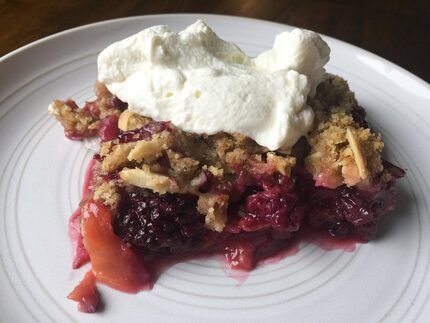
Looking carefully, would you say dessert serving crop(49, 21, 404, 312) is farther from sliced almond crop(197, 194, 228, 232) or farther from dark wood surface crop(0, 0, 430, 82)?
dark wood surface crop(0, 0, 430, 82)

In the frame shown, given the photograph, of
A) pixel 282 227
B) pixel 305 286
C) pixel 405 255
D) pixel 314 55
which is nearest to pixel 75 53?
pixel 314 55

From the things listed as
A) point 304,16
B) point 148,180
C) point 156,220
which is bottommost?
point 304,16

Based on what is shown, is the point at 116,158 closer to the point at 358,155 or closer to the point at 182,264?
the point at 182,264

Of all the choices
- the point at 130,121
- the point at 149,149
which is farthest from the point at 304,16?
the point at 149,149

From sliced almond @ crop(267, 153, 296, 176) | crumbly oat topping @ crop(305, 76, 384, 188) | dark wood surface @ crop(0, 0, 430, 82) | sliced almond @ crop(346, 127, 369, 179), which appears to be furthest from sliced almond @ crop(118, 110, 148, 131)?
dark wood surface @ crop(0, 0, 430, 82)

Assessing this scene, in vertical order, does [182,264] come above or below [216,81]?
below

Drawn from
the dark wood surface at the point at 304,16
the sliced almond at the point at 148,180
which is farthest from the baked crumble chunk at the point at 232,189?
the dark wood surface at the point at 304,16

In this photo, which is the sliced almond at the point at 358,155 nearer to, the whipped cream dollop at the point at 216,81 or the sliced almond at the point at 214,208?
the whipped cream dollop at the point at 216,81

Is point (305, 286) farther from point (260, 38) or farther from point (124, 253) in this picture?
point (260, 38)
